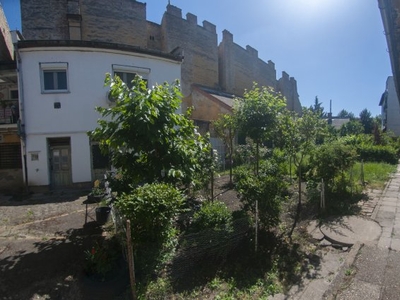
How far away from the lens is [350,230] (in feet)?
19.1

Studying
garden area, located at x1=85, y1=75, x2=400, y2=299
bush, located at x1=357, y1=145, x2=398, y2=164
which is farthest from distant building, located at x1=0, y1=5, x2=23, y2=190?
bush, located at x1=357, y1=145, x2=398, y2=164

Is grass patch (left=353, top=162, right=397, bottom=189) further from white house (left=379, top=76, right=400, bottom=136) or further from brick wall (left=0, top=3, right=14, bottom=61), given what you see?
white house (left=379, top=76, right=400, bottom=136)

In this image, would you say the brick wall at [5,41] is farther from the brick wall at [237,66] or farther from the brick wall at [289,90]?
the brick wall at [289,90]

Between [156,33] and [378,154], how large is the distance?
63.7ft

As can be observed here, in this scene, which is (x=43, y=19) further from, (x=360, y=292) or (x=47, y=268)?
(x=360, y=292)

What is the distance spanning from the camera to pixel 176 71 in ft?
44.5

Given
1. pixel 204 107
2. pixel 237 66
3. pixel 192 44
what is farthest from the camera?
pixel 237 66

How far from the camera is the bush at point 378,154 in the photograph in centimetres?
1688

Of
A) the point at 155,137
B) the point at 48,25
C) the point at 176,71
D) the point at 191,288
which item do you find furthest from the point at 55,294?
the point at 48,25

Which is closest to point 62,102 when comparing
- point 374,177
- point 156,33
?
point 156,33

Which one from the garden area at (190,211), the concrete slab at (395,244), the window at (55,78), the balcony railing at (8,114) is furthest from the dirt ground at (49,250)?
the window at (55,78)

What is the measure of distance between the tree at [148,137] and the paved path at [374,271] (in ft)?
10.1

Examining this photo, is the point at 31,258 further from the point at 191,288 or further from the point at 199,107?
the point at 199,107

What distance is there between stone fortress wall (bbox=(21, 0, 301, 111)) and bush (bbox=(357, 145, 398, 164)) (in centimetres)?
1387
